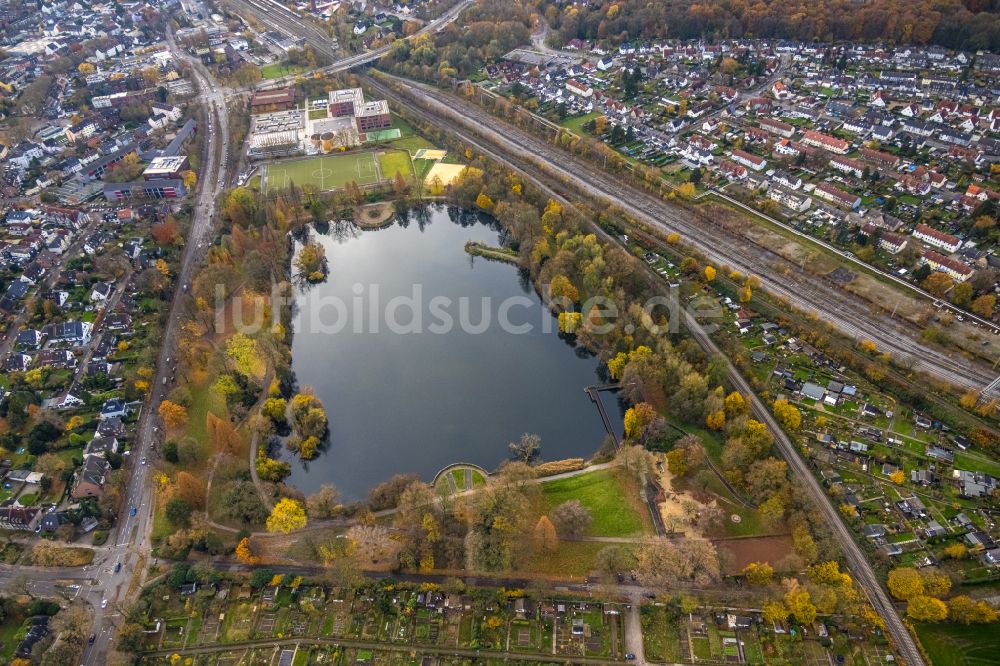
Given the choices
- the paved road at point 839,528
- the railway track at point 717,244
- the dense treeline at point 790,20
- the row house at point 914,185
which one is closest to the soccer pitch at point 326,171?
the railway track at point 717,244

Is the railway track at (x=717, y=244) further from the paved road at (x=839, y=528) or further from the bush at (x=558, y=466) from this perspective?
the bush at (x=558, y=466)

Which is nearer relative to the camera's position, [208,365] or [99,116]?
[208,365]

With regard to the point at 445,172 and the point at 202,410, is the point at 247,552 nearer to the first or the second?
the point at 202,410

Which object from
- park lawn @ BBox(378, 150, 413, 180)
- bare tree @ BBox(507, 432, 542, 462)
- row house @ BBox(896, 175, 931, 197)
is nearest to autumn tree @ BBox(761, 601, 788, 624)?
bare tree @ BBox(507, 432, 542, 462)

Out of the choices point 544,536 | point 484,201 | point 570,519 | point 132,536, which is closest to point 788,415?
point 570,519

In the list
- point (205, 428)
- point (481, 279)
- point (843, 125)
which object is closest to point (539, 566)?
point (205, 428)

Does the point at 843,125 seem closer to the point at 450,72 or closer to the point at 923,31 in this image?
the point at 923,31
